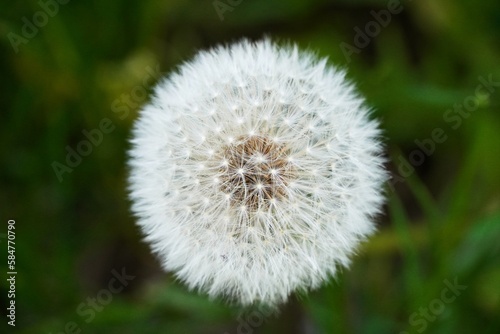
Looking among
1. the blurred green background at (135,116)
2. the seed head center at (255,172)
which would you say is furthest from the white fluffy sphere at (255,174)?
the blurred green background at (135,116)

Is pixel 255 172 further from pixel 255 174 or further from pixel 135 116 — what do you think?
pixel 135 116

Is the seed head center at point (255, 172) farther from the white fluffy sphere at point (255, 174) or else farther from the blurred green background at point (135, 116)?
A: the blurred green background at point (135, 116)

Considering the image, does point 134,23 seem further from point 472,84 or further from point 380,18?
point 472,84

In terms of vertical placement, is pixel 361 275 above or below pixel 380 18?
below

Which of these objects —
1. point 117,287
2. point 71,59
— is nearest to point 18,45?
point 71,59

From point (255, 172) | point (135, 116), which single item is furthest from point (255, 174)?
point (135, 116)

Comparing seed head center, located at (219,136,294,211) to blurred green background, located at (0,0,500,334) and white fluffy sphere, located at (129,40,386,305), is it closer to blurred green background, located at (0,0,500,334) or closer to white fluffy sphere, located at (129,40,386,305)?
white fluffy sphere, located at (129,40,386,305)
